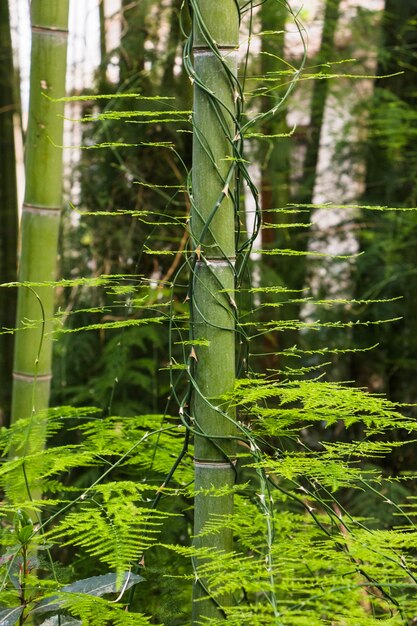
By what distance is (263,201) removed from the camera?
2.99m

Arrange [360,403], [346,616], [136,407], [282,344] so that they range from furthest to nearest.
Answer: [282,344] → [136,407] → [360,403] → [346,616]

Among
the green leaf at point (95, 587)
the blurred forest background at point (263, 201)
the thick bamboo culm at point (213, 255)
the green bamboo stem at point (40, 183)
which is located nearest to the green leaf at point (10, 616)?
the green leaf at point (95, 587)

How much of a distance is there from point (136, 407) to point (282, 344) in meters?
0.78

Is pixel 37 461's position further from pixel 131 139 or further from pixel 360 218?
pixel 360 218

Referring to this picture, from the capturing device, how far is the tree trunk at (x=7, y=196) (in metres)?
3.08

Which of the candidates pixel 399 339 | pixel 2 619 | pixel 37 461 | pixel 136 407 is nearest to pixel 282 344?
pixel 399 339

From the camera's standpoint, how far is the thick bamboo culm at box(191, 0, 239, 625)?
1.02 meters

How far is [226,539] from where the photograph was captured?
1013 millimetres

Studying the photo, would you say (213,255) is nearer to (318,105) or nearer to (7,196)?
(318,105)

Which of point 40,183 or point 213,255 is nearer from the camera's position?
point 213,255

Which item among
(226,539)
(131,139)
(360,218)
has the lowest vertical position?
(226,539)

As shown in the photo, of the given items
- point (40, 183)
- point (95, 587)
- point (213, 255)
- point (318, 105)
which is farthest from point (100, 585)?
point (318, 105)

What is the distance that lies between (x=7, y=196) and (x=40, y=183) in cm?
180

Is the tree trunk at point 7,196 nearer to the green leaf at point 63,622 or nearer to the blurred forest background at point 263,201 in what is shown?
the blurred forest background at point 263,201
